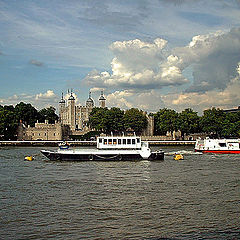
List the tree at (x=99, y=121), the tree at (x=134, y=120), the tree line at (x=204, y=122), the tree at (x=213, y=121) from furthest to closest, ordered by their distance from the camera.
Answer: the tree at (x=134, y=120)
the tree at (x=99, y=121)
the tree at (x=213, y=121)
the tree line at (x=204, y=122)

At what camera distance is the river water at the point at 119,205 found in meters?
19.4

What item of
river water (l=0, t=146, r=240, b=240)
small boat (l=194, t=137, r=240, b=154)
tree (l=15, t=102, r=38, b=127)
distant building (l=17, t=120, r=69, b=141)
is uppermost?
tree (l=15, t=102, r=38, b=127)

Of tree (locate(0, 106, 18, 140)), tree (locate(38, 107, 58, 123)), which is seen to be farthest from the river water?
tree (locate(38, 107, 58, 123))

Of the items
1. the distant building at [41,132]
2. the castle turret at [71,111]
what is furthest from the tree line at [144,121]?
the castle turret at [71,111]

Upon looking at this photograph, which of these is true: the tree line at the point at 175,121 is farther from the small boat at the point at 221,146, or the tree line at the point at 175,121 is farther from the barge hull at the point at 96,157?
the barge hull at the point at 96,157

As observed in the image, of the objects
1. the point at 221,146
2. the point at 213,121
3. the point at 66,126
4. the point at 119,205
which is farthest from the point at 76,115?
the point at 119,205

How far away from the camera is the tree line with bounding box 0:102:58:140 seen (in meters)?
124

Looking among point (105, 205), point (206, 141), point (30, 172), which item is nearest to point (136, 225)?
point (105, 205)

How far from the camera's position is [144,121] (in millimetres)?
146250

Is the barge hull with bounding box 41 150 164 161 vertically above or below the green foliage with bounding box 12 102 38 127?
below

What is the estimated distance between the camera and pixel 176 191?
97.2 ft

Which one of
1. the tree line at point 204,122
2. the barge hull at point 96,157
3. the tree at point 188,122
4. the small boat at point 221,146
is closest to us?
the barge hull at point 96,157

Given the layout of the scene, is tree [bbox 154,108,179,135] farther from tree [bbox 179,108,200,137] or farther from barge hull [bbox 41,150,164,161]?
barge hull [bbox 41,150,164,161]

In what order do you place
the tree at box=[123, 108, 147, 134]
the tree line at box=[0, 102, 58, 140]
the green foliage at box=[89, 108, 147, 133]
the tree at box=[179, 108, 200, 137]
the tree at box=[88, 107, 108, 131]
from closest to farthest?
the tree line at box=[0, 102, 58, 140] < the tree at box=[179, 108, 200, 137] < the tree at box=[88, 107, 108, 131] < the green foliage at box=[89, 108, 147, 133] < the tree at box=[123, 108, 147, 134]
